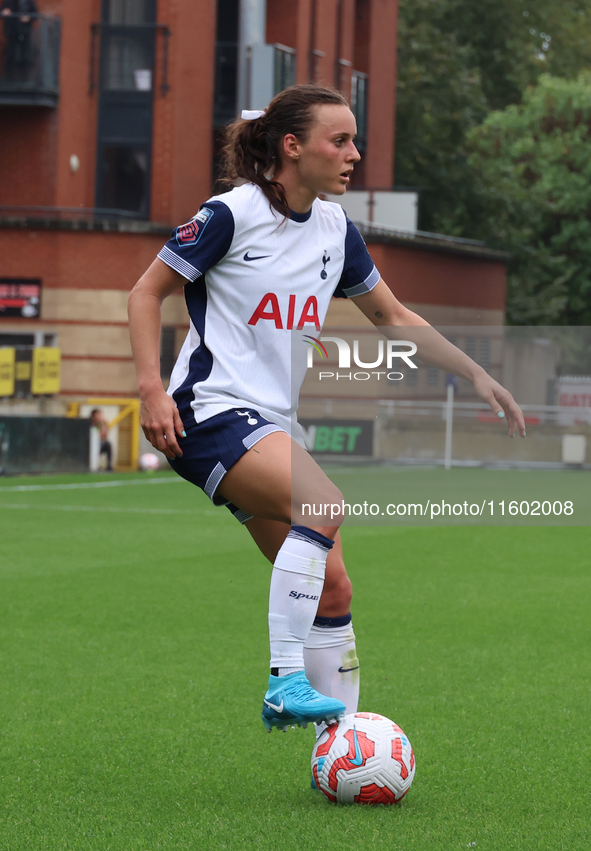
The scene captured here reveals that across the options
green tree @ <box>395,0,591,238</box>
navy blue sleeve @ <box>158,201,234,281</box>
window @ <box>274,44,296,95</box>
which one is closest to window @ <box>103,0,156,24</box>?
window @ <box>274,44,296,95</box>

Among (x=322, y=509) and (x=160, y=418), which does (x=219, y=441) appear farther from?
(x=322, y=509)

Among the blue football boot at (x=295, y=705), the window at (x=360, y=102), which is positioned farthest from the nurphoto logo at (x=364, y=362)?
the window at (x=360, y=102)

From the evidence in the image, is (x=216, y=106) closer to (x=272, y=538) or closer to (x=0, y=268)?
(x=0, y=268)

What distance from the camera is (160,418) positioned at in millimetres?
3797

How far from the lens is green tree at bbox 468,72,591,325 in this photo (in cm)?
4006

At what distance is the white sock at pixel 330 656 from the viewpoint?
4129 millimetres

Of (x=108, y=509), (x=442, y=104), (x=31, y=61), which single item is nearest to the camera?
(x=108, y=509)

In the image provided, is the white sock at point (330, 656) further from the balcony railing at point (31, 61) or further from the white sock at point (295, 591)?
the balcony railing at point (31, 61)

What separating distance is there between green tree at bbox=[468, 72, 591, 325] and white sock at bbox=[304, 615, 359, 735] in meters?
36.0

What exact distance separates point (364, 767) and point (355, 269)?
5.28 ft

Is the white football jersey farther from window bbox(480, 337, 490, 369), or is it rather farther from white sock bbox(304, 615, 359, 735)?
window bbox(480, 337, 490, 369)

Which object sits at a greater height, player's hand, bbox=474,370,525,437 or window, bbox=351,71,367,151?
window, bbox=351,71,367,151

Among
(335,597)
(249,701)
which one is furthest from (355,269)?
(249,701)

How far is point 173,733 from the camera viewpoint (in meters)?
4.93
